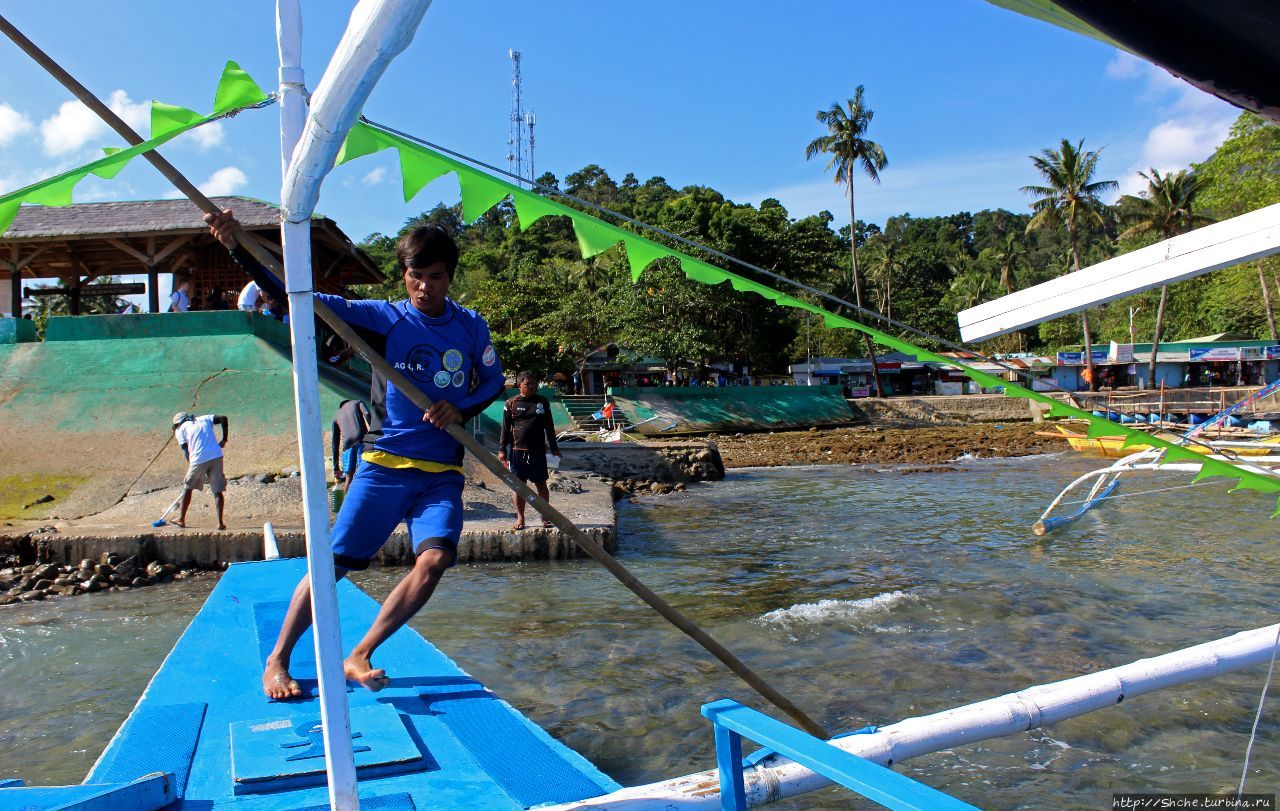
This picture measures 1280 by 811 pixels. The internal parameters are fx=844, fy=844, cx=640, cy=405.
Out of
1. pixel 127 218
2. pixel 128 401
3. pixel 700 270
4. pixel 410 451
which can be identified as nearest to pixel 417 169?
pixel 700 270

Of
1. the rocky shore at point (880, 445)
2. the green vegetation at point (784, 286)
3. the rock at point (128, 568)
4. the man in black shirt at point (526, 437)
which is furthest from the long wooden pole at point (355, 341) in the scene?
the green vegetation at point (784, 286)

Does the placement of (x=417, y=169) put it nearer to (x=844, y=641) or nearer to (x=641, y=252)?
(x=641, y=252)

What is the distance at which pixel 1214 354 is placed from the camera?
4109 cm

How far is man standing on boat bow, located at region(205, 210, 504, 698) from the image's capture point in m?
2.89

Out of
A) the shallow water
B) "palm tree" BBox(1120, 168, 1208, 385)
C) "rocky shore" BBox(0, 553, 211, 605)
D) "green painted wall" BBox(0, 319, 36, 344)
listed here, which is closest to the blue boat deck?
the shallow water

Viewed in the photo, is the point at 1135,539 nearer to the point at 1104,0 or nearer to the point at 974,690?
the point at 974,690

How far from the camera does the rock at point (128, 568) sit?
8.32 meters

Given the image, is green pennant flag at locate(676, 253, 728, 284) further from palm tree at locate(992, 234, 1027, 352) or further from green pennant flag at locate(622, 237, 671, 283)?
palm tree at locate(992, 234, 1027, 352)

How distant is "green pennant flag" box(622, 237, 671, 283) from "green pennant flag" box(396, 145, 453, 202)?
1.70ft

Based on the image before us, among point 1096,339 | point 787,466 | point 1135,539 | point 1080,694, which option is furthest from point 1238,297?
point 1080,694

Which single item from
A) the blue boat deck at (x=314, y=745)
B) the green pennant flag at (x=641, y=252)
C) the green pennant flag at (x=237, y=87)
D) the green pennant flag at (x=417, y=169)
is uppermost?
the green pennant flag at (x=237, y=87)

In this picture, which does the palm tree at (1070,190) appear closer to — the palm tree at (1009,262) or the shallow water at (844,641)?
the palm tree at (1009,262)

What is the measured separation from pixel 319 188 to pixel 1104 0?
1.44 metres

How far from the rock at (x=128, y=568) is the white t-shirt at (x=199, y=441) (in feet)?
4.08
